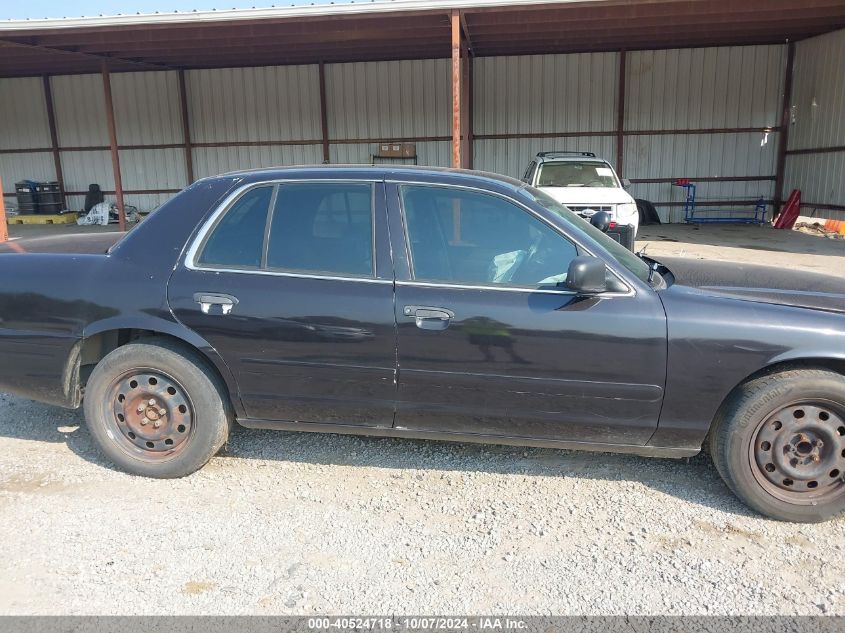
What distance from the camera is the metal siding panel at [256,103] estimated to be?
722 inches

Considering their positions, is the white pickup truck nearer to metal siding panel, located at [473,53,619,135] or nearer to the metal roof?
the metal roof

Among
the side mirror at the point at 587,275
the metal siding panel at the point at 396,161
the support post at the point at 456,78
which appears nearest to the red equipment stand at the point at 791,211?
the metal siding panel at the point at 396,161

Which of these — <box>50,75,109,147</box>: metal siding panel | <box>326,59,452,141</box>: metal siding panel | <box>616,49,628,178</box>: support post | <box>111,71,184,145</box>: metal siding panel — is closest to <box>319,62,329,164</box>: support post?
<box>326,59,452,141</box>: metal siding panel

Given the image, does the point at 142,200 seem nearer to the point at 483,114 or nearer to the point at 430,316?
the point at 483,114

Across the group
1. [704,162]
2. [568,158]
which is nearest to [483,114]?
[704,162]

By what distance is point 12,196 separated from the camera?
2039cm

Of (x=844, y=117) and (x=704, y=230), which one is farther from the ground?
(x=844, y=117)

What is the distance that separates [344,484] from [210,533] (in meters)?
0.74

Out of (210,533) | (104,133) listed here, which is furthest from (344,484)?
(104,133)

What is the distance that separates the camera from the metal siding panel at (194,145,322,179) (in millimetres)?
18797

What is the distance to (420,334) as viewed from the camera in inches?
121

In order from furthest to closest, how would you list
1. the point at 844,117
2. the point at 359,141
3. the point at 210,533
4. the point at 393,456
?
the point at 359,141
the point at 844,117
the point at 393,456
the point at 210,533

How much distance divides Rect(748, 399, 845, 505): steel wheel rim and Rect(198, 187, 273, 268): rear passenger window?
8.81ft

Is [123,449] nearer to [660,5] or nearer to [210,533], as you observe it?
[210,533]
